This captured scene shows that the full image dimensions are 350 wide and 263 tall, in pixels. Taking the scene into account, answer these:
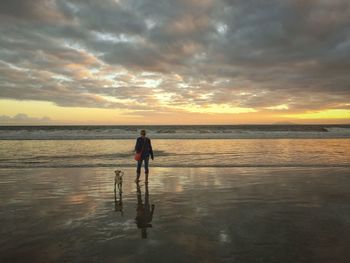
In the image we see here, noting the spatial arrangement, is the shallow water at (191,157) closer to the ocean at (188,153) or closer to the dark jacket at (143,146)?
the ocean at (188,153)

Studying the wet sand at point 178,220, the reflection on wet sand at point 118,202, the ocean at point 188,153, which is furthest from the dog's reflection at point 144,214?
the ocean at point 188,153

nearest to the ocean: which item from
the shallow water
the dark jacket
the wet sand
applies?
the shallow water

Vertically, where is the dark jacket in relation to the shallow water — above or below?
above

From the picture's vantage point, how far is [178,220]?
705 cm

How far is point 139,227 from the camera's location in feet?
21.5

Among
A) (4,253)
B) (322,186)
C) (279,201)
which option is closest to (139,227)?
(4,253)

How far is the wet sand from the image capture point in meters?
5.16

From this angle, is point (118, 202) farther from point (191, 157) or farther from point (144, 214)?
point (191, 157)

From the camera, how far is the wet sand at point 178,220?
5.16 m

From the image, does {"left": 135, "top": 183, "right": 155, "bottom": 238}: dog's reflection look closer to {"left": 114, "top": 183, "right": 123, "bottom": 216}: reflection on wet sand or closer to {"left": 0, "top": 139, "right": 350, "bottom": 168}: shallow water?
{"left": 114, "top": 183, "right": 123, "bottom": 216}: reflection on wet sand

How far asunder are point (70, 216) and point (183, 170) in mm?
8556

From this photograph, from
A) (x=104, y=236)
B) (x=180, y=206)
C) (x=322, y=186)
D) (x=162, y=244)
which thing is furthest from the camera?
(x=322, y=186)

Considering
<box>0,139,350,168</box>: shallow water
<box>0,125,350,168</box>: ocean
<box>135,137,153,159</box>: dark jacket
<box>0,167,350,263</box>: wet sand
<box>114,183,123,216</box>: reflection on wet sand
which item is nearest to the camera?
<box>0,167,350,263</box>: wet sand

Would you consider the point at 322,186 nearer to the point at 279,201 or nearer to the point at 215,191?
the point at 279,201
